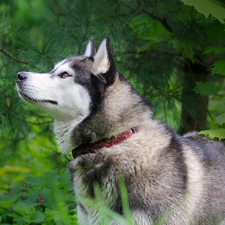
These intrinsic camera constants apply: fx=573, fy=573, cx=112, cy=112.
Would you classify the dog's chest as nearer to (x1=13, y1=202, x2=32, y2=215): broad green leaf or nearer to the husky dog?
the husky dog

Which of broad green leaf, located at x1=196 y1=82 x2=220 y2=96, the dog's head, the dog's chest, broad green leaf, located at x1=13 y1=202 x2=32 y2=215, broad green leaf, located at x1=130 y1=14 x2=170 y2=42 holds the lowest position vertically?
broad green leaf, located at x1=13 y1=202 x2=32 y2=215

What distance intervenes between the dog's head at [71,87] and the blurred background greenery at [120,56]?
1056 millimetres

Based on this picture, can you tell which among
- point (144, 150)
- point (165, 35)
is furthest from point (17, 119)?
point (144, 150)

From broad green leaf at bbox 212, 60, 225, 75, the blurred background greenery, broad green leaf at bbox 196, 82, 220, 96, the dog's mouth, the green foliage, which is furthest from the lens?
broad green leaf at bbox 196, 82, 220, 96

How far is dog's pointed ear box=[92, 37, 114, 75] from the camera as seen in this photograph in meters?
3.64

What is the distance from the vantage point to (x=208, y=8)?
3846mm

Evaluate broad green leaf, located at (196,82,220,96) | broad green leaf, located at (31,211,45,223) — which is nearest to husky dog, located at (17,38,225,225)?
broad green leaf, located at (31,211,45,223)

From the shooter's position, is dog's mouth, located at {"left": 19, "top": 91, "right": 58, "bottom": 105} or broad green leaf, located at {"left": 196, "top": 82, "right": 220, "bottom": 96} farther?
broad green leaf, located at {"left": 196, "top": 82, "right": 220, "bottom": 96}

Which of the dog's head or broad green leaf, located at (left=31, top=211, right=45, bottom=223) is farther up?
the dog's head

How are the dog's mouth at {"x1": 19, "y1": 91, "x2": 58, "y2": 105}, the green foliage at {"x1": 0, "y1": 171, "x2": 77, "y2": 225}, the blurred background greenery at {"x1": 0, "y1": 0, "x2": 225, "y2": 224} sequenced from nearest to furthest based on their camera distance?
the dog's mouth at {"x1": 19, "y1": 91, "x2": 58, "y2": 105}
the green foliage at {"x1": 0, "y1": 171, "x2": 77, "y2": 225}
the blurred background greenery at {"x1": 0, "y1": 0, "x2": 225, "y2": 224}

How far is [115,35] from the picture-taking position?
201 inches

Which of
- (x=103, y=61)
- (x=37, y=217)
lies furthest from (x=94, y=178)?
(x=37, y=217)

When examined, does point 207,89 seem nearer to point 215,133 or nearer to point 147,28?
point 147,28

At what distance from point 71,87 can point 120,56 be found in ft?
5.93
